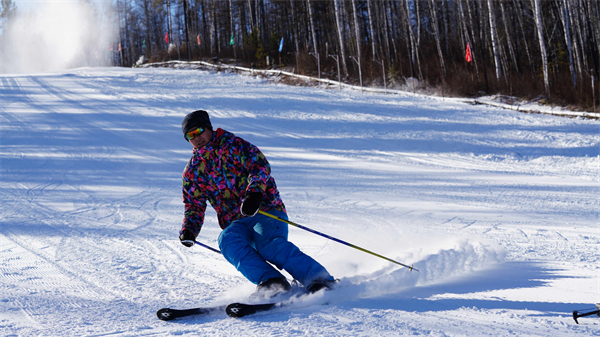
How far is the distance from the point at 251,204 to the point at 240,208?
26 centimetres

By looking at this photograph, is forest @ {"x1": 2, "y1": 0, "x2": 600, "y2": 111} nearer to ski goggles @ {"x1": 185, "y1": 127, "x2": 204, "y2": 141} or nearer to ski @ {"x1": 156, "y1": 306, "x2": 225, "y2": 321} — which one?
ski goggles @ {"x1": 185, "y1": 127, "x2": 204, "y2": 141}

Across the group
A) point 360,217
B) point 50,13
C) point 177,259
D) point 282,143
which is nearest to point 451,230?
point 360,217

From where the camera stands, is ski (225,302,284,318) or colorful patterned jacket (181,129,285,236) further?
colorful patterned jacket (181,129,285,236)

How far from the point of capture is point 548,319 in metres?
2.17

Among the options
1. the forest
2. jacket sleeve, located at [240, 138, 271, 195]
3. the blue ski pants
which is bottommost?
the blue ski pants

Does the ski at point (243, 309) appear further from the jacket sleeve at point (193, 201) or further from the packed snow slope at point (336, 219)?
the jacket sleeve at point (193, 201)

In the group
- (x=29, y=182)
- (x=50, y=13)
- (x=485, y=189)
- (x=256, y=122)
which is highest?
(x=50, y=13)

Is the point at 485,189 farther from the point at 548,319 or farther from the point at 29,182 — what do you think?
the point at 29,182

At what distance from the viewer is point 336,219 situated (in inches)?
212

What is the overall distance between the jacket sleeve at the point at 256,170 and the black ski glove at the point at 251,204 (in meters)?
0.05

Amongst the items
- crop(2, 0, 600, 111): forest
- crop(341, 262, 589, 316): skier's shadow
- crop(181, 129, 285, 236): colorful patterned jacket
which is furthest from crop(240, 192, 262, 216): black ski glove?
crop(2, 0, 600, 111): forest

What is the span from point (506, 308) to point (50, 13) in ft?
266

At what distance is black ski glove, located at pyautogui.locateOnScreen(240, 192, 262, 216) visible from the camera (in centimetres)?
262

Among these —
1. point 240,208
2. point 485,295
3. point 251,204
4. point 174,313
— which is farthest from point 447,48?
point 174,313
